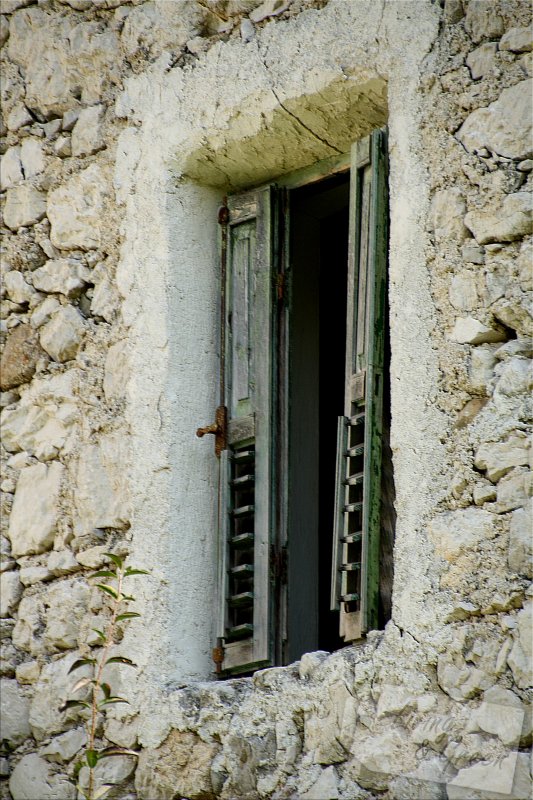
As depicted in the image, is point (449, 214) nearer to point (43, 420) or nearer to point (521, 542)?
point (521, 542)

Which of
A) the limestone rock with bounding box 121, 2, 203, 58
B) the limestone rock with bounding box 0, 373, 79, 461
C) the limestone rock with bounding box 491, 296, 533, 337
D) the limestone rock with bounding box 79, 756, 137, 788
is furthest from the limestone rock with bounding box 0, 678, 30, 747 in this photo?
the limestone rock with bounding box 121, 2, 203, 58

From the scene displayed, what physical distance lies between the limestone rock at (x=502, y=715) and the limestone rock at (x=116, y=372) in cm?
166

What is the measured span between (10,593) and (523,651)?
2014 mm

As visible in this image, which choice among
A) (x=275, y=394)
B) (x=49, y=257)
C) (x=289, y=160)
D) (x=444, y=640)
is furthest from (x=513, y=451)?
(x=49, y=257)

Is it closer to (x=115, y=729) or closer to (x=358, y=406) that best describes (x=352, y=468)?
(x=358, y=406)

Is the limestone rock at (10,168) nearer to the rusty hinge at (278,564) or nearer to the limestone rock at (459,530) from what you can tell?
the rusty hinge at (278,564)

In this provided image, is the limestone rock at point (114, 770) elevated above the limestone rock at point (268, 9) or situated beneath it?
situated beneath

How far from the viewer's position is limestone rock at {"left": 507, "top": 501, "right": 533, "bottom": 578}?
2.87 m

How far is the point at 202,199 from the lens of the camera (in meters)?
4.05

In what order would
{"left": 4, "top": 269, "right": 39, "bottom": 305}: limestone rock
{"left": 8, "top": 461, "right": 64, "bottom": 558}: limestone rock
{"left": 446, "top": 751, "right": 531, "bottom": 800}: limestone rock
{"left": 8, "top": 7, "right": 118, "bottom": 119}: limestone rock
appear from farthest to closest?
{"left": 4, "top": 269, "right": 39, "bottom": 305}: limestone rock < {"left": 8, "top": 7, "right": 118, "bottom": 119}: limestone rock < {"left": 8, "top": 461, "right": 64, "bottom": 558}: limestone rock < {"left": 446, "top": 751, "right": 531, "bottom": 800}: limestone rock

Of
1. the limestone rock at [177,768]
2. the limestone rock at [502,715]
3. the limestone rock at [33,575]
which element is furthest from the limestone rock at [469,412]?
the limestone rock at [33,575]

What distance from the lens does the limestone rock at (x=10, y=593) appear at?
4.15 meters

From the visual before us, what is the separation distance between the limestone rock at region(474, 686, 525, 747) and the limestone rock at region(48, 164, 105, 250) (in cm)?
212

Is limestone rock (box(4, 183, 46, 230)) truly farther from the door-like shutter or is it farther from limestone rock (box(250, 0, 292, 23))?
the door-like shutter
